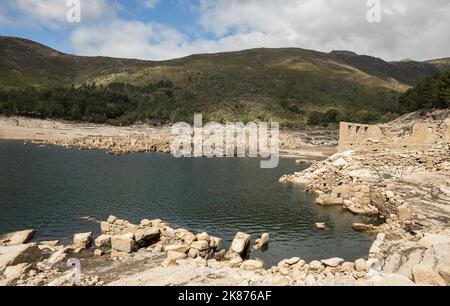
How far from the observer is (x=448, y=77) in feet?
296

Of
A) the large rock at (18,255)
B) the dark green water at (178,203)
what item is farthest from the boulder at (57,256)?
the dark green water at (178,203)

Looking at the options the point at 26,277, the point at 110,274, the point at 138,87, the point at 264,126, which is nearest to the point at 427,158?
the point at 110,274

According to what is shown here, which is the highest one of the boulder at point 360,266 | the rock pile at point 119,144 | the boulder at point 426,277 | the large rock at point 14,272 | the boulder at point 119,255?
the rock pile at point 119,144

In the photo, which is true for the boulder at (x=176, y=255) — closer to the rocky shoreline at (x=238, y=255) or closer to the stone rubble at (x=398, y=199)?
the rocky shoreline at (x=238, y=255)

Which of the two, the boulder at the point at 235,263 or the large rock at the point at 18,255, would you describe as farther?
the boulder at the point at 235,263

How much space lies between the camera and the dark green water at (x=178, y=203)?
105 feet

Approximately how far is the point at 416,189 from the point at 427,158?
8.65 m

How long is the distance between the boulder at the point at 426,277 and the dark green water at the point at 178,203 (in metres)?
9.33

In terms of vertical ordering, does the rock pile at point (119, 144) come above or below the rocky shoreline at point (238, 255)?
above

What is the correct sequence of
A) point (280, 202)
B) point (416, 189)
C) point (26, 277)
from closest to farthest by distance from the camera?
point (26, 277), point (416, 189), point (280, 202)

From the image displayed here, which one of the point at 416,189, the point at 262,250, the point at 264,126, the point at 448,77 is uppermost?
the point at 448,77

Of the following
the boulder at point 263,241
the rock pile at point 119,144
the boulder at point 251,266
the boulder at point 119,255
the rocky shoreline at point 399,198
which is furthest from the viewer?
the rock pile at point 119,144

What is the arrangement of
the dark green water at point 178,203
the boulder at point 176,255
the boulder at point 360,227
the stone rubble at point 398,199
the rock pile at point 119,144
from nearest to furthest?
the stone rubble at point 398,199
the boulder at point 176,255
the dark green water at point 178,203
the boulder at point 360,227
the rock pile at point 119,144

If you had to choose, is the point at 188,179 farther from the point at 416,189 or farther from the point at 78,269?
the point at 78,269
